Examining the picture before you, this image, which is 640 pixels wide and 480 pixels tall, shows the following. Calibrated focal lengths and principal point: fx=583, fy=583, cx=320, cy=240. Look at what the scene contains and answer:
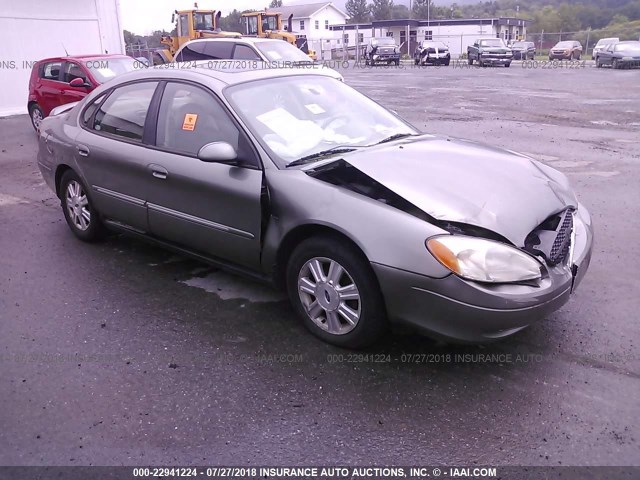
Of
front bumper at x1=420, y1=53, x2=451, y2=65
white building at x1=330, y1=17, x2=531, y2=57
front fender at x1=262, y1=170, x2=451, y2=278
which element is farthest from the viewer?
white building at x1=330, y1=17, x2=531, y2=57

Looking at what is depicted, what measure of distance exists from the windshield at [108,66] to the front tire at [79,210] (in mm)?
6010

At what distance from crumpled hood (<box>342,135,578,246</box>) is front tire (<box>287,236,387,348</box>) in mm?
476

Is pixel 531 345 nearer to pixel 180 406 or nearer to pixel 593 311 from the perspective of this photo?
pixel 593 311

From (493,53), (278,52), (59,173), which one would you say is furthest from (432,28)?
(59,173)

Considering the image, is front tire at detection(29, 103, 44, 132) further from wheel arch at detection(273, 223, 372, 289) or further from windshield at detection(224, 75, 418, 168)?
wheel arch at detection(273, 223, 372, 289)

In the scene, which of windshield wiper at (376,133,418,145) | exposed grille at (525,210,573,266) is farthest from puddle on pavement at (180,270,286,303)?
exposed grille at (525,210,573,266)

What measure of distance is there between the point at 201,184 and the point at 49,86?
8945 millimetres

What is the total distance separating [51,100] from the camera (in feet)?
36.9

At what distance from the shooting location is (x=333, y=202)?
3.35 metres

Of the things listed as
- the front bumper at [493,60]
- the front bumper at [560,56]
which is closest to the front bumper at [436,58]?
the front bumper at [493,60]

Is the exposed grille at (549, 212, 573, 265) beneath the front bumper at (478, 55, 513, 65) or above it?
beneath

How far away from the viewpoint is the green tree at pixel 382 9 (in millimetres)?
103188

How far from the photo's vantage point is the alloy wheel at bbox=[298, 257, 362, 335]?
335 centimetres

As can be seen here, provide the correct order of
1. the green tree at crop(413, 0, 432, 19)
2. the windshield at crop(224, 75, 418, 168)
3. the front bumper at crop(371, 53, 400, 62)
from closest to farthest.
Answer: the windshield at crop(224, 75, 418, 168) < the front bumper at crop(371, 53, 400, 62) < the green tree at crop(413, 0, 432, 19)
